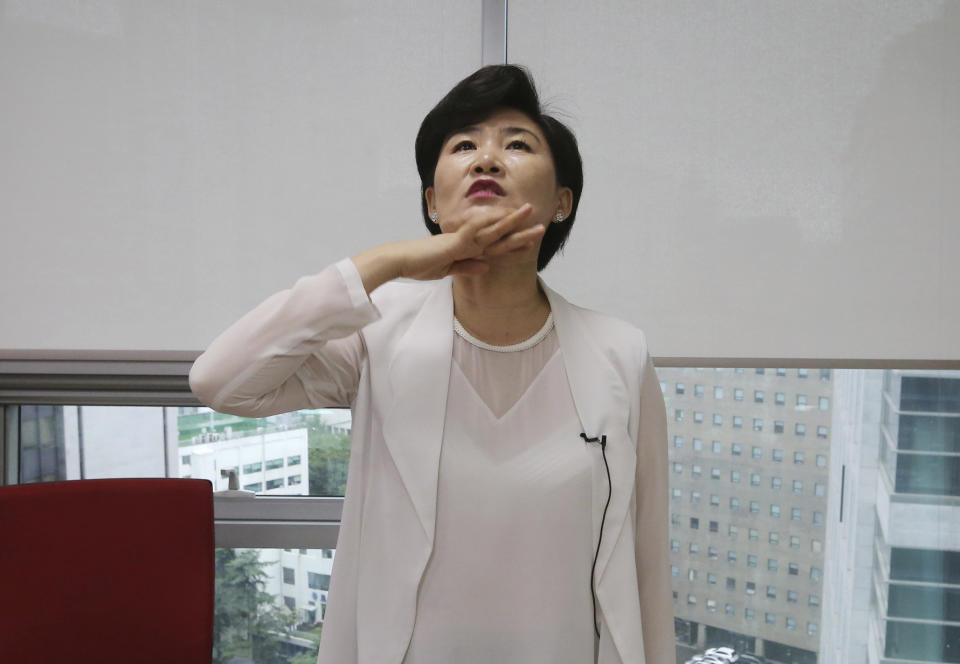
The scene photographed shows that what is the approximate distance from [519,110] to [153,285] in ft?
4.20

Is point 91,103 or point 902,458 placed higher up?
point 91,103

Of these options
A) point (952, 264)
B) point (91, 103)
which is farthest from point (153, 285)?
point (952, 264)

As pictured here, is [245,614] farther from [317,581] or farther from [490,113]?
[490,113]

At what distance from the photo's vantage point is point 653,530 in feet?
4.33

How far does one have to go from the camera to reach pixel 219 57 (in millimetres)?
2074

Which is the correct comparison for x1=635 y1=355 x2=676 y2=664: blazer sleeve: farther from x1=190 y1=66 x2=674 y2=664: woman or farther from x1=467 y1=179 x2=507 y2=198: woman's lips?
x1=467 y1=179 x2=507 y2=198: woman's lips

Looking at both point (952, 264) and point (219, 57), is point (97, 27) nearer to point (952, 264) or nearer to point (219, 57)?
point (219, 57)

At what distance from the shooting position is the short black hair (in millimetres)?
1247

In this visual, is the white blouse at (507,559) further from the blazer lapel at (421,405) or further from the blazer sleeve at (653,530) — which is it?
the blazer sleeve at (653,530)

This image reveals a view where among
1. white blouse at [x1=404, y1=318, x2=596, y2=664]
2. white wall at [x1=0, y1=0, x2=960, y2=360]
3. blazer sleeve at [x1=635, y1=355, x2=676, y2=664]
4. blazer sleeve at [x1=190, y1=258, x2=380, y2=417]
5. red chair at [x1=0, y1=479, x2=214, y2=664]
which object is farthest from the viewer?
white wall at [x1=0, y1=0, x2=960, y2=360]

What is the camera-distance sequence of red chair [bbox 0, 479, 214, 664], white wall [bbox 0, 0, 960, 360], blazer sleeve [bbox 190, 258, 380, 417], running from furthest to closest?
white wall [bbox 0, 0, 960, 360]
red chair [bbox 0, 479, 214, 664]
blazer sleeve [bbox 190, 258, 380, 417]

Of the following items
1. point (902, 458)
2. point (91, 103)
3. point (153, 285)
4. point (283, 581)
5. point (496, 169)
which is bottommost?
point (283, 581)

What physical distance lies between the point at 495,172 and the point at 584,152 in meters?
0.91

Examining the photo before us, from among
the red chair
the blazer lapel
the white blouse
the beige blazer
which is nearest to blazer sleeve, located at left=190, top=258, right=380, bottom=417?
the beige blazer
